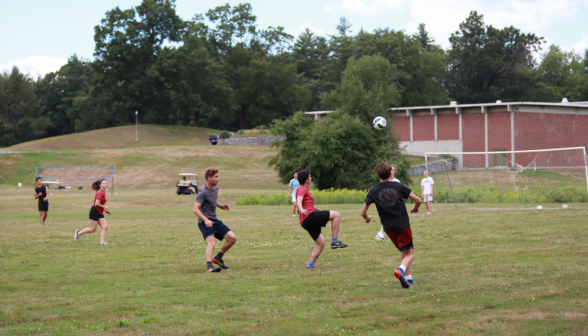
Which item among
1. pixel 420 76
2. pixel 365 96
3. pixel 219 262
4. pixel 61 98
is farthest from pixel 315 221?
pixel 61 98

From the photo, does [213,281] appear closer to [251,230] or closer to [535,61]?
[251,230]

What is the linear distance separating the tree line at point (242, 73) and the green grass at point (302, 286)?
63613 mm

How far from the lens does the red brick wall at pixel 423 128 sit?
56.8m

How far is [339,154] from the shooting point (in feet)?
121

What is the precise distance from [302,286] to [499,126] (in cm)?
4897

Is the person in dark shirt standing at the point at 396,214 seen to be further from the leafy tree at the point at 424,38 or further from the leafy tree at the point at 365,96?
the leafy tree at the point at 424,38

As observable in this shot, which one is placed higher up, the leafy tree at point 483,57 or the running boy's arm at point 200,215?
the leafy tree at point 483,57

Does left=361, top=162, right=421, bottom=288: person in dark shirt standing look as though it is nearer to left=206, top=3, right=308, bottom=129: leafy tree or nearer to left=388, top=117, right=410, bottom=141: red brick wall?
left=388, top=117, right=410, bottom=141: red brick wall

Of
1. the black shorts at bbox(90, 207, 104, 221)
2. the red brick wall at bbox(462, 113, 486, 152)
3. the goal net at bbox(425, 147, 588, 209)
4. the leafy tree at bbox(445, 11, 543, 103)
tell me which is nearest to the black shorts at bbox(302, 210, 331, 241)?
the black shorts at bbox(90, 207, 104, 221)

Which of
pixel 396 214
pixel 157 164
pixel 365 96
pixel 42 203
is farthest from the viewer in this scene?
pixel 157 164

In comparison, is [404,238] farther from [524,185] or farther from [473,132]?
[473,132]

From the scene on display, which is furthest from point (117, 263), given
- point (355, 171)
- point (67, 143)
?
point (67, 143)

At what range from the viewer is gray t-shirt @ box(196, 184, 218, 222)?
9.50 meters

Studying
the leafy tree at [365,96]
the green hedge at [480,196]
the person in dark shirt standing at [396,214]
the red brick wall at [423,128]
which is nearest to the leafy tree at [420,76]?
the leafy tree at [365,96]
